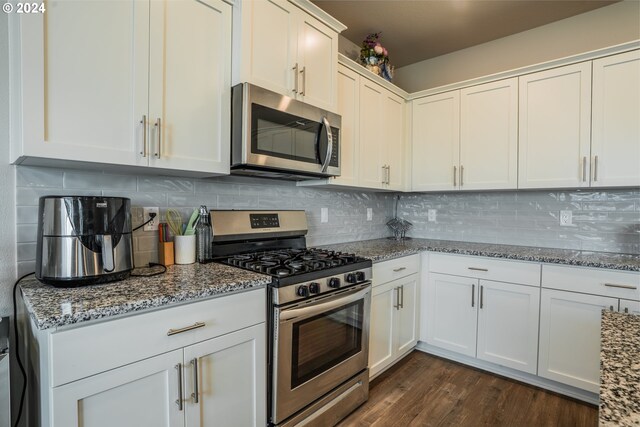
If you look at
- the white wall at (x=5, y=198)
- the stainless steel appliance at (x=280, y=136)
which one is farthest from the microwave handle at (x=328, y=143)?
the white wall at (x=5, y=198)

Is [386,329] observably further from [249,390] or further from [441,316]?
[249,390]

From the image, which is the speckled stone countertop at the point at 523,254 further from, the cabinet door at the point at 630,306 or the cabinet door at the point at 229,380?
the cabinet door at the point at 229,380

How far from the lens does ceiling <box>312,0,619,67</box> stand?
7.92 feet

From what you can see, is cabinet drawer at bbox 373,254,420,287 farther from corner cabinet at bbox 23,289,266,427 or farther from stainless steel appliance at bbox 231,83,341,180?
corner cabinet at bbox 23,289,266,427

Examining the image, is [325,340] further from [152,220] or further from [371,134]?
[371,134]

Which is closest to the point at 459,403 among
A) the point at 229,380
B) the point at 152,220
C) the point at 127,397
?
the point at 229,380

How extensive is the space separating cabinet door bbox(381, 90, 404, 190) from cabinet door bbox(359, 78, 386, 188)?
8 centimetres

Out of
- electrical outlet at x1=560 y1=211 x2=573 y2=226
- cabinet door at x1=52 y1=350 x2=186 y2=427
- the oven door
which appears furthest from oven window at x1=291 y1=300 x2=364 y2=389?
electrical outlet at x1=560 y1=211 x2=573 y2=226

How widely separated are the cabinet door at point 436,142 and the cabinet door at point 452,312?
83cm

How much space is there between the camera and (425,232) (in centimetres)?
331

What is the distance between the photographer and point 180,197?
1.79 m

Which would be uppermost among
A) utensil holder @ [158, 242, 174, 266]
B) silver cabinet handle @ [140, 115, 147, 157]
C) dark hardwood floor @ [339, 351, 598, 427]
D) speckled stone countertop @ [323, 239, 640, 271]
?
silver cabinet handle @ [140, 115, 147, 157]

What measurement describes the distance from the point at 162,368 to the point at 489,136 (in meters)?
2.70

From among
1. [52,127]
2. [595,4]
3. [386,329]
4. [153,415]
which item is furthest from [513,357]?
[52,127]
